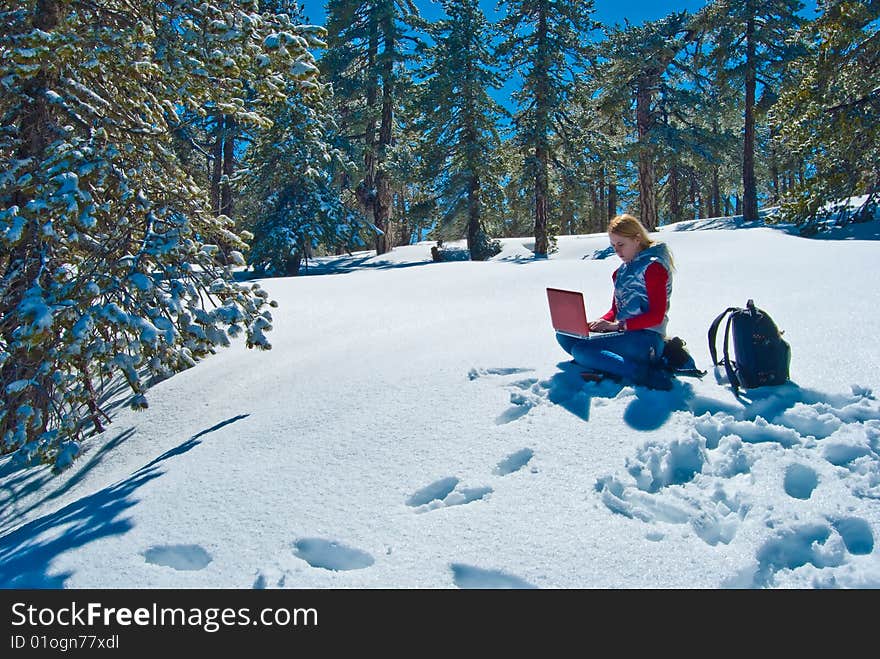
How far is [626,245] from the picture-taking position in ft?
13.5

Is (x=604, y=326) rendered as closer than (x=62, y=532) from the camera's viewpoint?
No

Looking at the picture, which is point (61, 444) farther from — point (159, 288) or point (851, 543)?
point (851, 543)

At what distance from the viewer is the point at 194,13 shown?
4.65 metres

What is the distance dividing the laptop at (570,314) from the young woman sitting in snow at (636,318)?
10 cm

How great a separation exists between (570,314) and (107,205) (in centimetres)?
367

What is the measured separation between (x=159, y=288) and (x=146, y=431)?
1.81m

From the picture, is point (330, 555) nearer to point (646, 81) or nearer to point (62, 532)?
point (62, 532)

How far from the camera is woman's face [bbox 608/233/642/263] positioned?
4.10m

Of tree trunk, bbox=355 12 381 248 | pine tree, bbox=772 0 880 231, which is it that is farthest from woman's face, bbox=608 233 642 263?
tree trunk, bbox=355 12 381 248

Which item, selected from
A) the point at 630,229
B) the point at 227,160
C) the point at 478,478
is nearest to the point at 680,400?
the point at 630,229

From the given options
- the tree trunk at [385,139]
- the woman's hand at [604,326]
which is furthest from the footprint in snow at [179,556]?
the tree trunk at [385,139]

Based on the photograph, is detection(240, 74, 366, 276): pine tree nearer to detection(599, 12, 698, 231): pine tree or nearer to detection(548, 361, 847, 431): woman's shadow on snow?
detection(599, 12, 698, 231): pine tree

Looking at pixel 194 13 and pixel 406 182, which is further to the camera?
pixel 406 182
